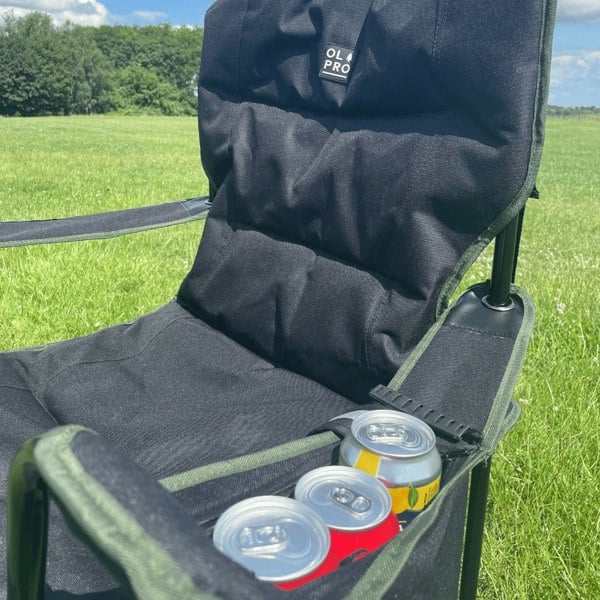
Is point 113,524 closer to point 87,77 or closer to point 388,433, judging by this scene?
point 388,433

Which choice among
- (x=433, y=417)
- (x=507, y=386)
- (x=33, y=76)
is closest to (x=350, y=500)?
(x=433, y=417)

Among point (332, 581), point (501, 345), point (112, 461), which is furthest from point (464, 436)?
point (112, 461)

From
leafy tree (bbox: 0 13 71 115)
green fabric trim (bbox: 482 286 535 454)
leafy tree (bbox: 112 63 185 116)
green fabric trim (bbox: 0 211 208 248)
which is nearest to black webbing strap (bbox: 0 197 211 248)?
green fabric trim (bbox: 0 211 208 248)

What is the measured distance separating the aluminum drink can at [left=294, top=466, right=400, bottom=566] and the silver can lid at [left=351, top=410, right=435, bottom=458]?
0.07 m

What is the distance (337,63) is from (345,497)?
0.99m

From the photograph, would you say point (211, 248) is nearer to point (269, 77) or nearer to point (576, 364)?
point (269, 77)

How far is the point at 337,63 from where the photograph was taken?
1.47 m

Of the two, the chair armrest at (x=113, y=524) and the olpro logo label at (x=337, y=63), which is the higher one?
the olpro logo label at (x=337, y=63)

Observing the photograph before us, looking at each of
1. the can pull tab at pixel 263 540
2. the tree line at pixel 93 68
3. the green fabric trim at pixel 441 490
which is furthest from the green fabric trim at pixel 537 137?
the tree line at pixel 93 68

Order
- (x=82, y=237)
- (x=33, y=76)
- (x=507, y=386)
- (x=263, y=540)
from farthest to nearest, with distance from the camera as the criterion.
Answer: (x=33, y=76)
(x=82, y=237)
(x=507, y=386)
(x=263, y=540)

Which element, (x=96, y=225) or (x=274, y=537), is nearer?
(x=274, y=537)

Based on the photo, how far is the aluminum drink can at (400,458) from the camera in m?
0.82

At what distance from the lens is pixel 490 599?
4.88 feet

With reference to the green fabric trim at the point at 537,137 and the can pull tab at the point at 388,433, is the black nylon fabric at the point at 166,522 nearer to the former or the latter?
the can pull tab at the point at 388,433
